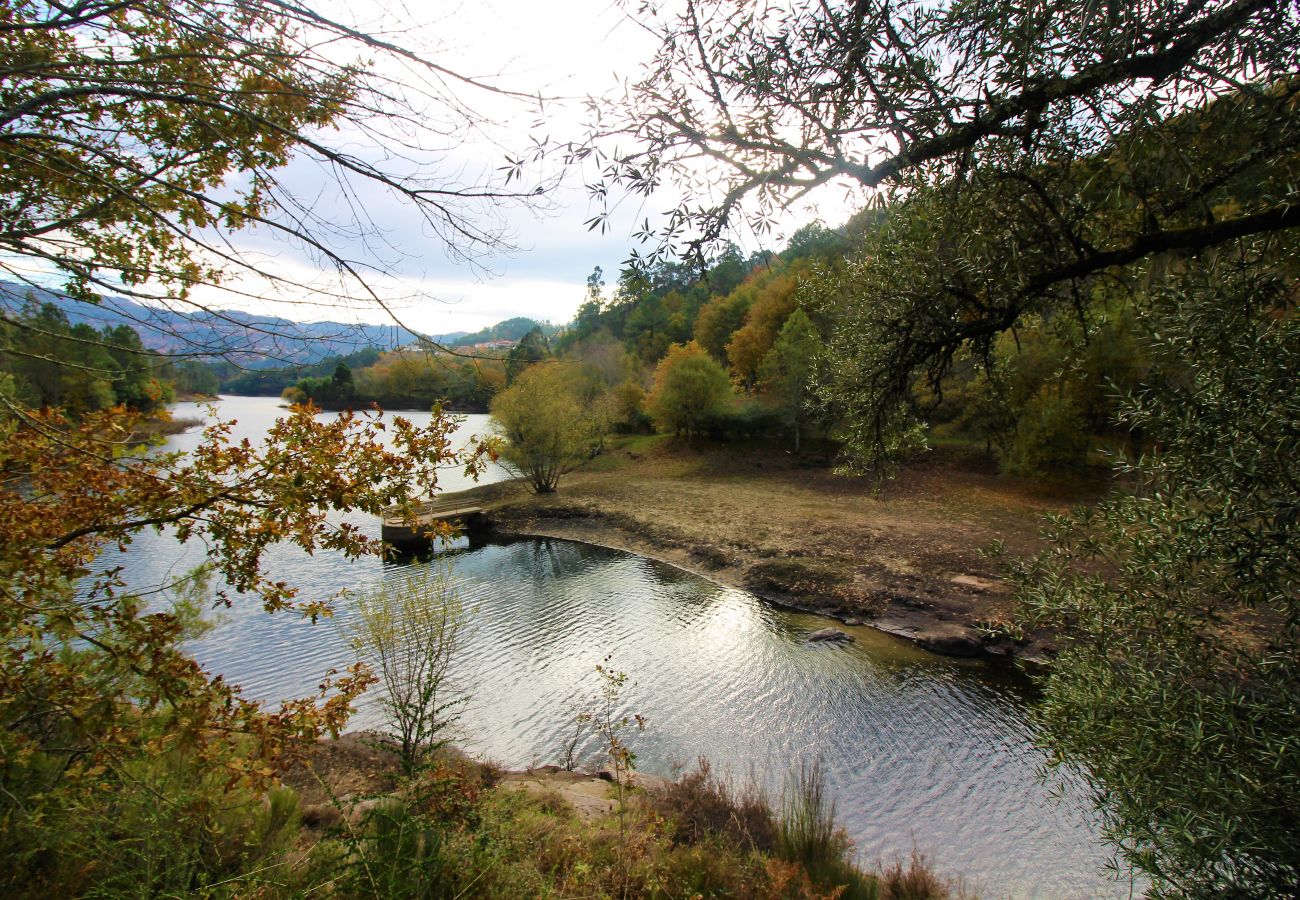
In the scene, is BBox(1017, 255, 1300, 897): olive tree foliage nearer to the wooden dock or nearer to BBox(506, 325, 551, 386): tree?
BBox(506, 325, 551, 386): tree

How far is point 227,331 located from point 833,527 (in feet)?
64.8

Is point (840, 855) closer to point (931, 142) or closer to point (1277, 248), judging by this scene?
point (1277, 248)

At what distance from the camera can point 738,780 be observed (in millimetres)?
8516

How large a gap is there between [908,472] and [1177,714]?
24.0m

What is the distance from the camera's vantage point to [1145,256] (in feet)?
11.2

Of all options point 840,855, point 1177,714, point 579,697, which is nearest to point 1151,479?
point 1177,714

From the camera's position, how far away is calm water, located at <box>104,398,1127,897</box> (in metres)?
7.57

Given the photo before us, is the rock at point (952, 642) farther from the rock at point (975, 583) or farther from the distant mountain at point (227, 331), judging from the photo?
the distant mountain at point (227, 331)

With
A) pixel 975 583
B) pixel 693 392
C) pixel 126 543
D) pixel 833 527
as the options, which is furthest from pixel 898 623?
Answer: pixel 693 392

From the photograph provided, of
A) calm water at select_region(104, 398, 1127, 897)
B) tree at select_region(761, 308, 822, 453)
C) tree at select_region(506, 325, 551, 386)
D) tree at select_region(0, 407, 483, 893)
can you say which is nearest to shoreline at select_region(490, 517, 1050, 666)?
calm water at select_region(104, 398, 1127, 897)

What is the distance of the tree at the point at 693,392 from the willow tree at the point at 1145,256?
99.9 ft

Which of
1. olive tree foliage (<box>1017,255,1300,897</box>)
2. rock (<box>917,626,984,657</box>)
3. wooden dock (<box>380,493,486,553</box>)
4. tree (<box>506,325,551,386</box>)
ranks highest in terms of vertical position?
tree (<box>506,325,551,386</box>)

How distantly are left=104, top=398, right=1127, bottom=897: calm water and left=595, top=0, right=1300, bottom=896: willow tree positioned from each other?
451 centimetres

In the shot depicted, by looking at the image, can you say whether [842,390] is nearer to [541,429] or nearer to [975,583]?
[975,583]
